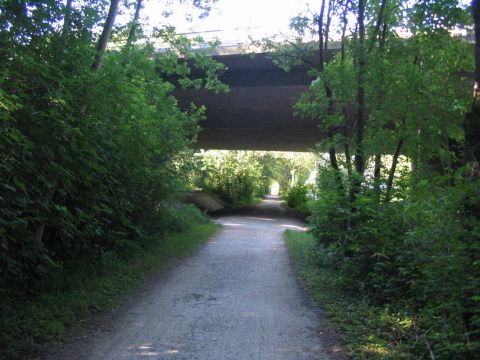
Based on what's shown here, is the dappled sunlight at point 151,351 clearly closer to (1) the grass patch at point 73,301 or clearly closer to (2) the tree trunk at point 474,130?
(1) the grass patch at point 73,301

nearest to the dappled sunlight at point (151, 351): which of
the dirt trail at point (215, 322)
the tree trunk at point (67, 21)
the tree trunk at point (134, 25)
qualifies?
the dirt trail at point (215, 322)

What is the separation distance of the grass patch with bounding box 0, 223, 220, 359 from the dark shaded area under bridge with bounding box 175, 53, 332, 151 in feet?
25.6

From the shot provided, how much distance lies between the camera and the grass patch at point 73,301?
498 centimetres

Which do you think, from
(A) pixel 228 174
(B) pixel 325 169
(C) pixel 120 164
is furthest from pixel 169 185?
(A) pixel 228 174

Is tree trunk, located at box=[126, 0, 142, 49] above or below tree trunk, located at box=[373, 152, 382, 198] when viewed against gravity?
above

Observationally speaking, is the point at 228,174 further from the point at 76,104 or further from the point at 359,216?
the point at 76,104

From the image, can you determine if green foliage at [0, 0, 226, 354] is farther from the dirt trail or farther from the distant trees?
the dirt trail

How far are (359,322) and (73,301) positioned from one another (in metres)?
3.76

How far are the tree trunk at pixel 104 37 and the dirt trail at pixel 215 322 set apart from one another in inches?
156

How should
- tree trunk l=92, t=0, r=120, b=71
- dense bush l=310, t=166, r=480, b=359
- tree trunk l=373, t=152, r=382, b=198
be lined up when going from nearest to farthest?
dense bush l=310, t=166, r=480, b=359 → tree trunk l=92, t=0, r=120, b=71 → tree trunk l=373, t=152, r=382, b=198

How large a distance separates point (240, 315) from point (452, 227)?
3.01m

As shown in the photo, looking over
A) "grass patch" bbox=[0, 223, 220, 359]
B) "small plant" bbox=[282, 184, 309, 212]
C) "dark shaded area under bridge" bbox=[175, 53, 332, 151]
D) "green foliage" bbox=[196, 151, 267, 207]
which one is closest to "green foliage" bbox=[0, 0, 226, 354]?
"grass patch" bbox=[0, 223, 220, 359]

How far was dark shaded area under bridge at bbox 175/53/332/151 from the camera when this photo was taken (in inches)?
742

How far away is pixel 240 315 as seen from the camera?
6402mm
